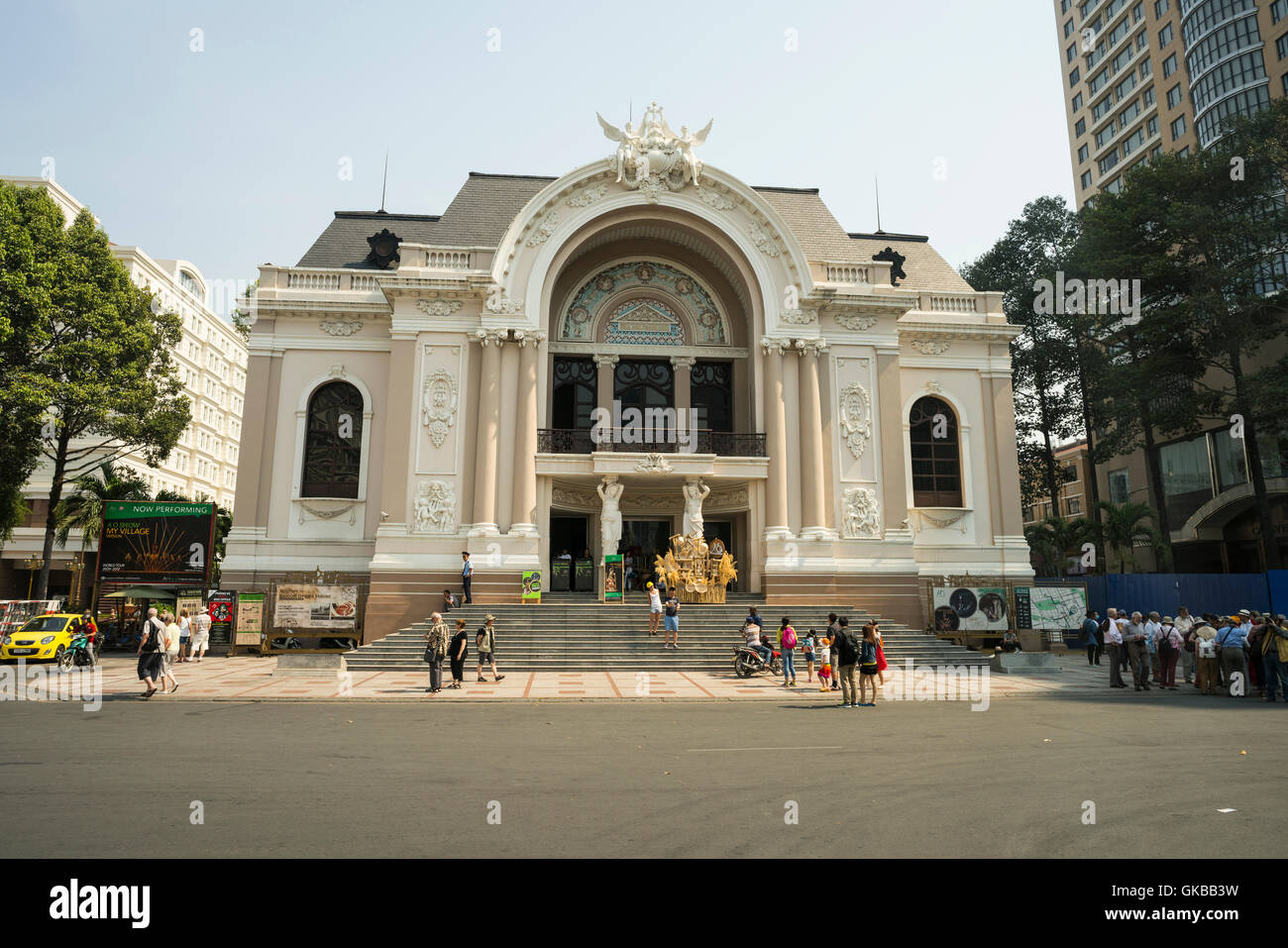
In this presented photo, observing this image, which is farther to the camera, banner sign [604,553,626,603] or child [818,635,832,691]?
banner sign [604,553,626,603]

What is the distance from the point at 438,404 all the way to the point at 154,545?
1029 centimetres

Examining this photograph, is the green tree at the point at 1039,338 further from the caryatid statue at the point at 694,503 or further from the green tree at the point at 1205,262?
the caryatid statue at the point at 694,503

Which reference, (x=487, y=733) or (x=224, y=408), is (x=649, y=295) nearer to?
(x=487, y=733)

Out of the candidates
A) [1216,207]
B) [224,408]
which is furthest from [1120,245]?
[224,408]

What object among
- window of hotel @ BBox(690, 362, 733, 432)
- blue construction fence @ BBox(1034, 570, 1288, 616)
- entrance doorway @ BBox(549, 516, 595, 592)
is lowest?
blue construction fence @ BBox(1034, 570, 1288, 616)

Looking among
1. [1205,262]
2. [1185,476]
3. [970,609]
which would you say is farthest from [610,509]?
[1185,476]

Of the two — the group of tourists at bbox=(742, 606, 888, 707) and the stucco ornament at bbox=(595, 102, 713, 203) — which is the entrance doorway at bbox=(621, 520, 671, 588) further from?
the stucco ornament at bbox=(595, 102, 713, 203)

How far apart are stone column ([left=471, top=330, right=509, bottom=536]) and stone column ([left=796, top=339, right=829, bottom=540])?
1051 centimetres

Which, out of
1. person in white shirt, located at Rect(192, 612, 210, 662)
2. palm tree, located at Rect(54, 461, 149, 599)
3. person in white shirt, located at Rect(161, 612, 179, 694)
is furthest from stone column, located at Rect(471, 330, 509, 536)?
palm tree, located at Rect(54, 461, 149, 599)

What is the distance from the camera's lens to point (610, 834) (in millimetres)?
6191

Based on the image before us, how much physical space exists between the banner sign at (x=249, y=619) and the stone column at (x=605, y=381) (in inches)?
525

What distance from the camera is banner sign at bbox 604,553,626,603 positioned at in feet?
82.2

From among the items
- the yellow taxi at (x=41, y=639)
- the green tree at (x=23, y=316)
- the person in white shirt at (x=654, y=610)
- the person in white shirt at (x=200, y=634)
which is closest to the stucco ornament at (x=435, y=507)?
the person in white shirt at (x=200, y=634)

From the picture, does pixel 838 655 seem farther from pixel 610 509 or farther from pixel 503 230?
pixel 503 230
